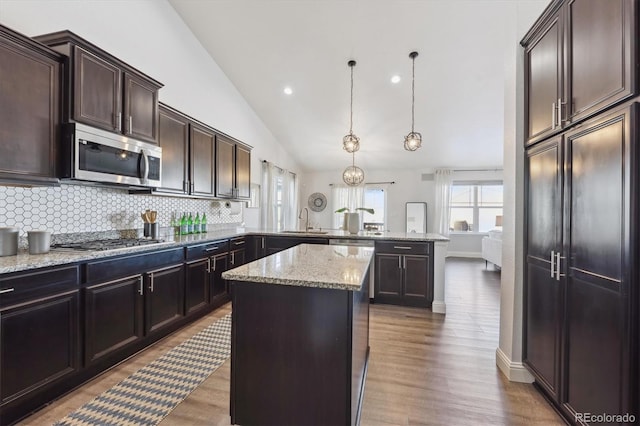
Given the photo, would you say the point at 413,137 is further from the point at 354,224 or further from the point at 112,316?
the point at 112,316

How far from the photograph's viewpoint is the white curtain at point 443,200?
7.90 metres

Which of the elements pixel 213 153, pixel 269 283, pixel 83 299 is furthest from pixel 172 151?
pixel 269 283

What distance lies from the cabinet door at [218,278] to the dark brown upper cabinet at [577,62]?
10.7ft

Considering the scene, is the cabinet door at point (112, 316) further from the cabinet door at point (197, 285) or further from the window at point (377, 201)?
the window at point (377, 201)

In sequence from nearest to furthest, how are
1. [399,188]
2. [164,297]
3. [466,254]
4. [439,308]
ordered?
1. [164,297]
2. [439,308]
3. [466,254]
4. [399,188]

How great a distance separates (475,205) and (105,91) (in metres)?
8.43

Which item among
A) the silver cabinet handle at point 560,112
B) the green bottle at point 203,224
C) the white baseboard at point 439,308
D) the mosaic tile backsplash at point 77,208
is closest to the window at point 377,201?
the white baseboard at point 439,308

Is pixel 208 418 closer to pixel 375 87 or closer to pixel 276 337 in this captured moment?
pixel 276 337

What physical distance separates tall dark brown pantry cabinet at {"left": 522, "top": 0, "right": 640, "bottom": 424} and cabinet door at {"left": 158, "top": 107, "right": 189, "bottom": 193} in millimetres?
3315

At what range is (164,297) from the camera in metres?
2.63

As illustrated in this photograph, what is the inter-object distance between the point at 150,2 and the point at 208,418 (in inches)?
165

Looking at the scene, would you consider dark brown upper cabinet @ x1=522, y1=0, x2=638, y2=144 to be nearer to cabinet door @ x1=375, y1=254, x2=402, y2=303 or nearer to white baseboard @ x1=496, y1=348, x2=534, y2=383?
white baseboard @ x1=496, y1=348, x2=534, y2=383

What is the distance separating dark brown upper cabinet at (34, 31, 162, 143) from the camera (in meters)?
2.00

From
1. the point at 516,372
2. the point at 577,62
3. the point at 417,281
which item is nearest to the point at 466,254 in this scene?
the point at 417,281
